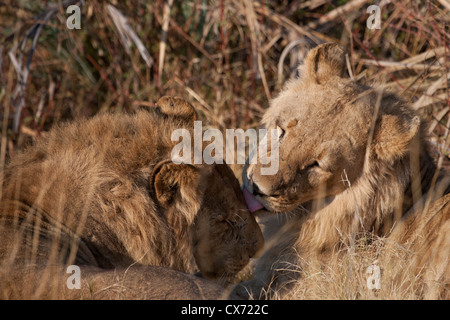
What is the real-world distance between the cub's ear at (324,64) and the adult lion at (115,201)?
1017 mm

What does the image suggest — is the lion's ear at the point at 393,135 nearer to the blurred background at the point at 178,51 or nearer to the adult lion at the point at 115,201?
the adult lion at the point at 115,201

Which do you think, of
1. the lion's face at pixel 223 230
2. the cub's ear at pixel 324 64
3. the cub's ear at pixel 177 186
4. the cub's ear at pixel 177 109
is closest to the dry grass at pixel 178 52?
the cub's ear at pixel 324 64

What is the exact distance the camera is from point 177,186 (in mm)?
3215

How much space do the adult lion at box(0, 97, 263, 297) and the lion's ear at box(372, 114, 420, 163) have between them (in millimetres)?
942

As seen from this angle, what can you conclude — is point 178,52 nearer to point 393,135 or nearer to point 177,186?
point 393,135

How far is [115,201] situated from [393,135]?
1.66 m

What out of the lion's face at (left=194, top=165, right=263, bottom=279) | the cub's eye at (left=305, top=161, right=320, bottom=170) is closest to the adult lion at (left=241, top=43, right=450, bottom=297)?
the cub's eye at (left=305, top=161, right=320, bottom=170)

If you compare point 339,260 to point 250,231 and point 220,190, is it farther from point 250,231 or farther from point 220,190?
point 220,190

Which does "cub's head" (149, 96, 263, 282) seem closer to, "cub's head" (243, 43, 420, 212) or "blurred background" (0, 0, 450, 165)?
"cub's head" (243, 43, 420, 212)

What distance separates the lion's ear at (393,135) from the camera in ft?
12.0

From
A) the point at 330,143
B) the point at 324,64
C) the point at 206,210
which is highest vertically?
the point at 324,64

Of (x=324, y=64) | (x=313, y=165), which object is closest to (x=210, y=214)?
(x=313, y=165)
